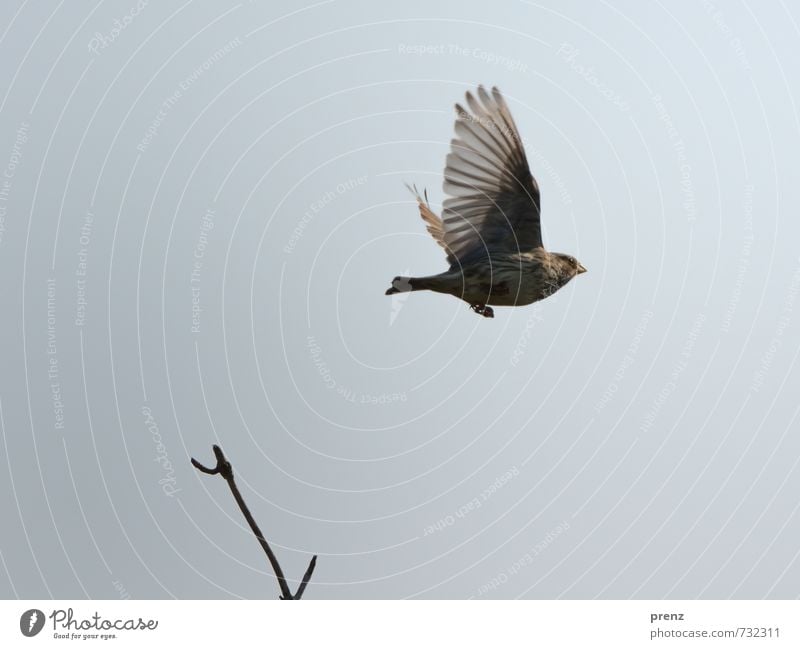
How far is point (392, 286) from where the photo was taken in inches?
266

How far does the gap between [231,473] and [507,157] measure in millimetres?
4815

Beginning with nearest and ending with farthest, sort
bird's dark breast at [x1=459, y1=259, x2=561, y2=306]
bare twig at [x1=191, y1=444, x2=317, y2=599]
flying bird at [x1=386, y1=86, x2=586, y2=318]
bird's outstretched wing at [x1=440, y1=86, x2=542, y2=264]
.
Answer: bare twig at [x1=191, y1=444, x2=317, y2=599]
bird's dark breast at [x1=459, y1=259, x2=561, y2=306]
flying bird at [x1=386, y1=86, x2=586, y2=318]
bird's outstretched wing at [x1=440, y1=86, x2=542, y2=264]

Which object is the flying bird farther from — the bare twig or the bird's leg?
the bare twig

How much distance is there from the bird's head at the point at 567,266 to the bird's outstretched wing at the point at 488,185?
21 cm

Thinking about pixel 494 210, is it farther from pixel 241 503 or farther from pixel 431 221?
pixel 241 503

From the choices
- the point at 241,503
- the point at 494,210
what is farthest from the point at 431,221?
the point at 241,503

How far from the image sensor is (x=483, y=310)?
6.95 metres

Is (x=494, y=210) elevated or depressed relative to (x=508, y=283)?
elevated

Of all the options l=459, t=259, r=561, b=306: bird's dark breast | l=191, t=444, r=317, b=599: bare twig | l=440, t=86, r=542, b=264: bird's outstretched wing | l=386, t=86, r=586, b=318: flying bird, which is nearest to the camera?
l=191, t=444, r=317, b=599: bare twig

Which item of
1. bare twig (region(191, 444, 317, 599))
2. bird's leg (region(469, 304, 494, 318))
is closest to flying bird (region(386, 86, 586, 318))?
bird's leg (region(469, 304, 494, 318))

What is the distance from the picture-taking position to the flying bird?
23.6ft

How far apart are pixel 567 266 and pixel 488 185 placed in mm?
857

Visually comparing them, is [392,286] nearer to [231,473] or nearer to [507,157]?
[507,157]
